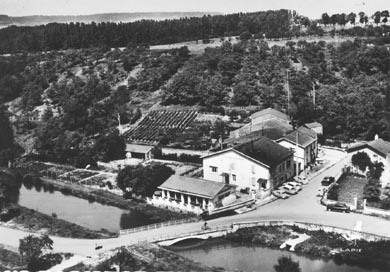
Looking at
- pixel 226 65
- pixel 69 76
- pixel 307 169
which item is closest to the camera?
pixel 307 169

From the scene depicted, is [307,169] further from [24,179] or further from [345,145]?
[24,179]

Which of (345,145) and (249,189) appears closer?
(249,189)

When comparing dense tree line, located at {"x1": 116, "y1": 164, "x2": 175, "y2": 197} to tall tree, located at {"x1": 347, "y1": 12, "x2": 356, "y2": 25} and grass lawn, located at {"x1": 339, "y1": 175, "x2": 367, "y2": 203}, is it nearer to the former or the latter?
grass lawn, located at {"x1": 339, "y1": 175, "x2": 367, "y2": 203}

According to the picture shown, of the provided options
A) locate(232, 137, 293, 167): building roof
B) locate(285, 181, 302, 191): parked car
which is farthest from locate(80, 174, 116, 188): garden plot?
locate(285, 181, 302, 191): parked car

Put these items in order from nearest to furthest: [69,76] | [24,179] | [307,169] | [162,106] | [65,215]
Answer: [65,215]
[307,169]
[24,179]
[162,106]
[69,76]

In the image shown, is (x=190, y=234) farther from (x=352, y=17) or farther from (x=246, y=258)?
(x=352, y=17)

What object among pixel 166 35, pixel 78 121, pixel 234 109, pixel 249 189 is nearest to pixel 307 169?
pixel 249 189

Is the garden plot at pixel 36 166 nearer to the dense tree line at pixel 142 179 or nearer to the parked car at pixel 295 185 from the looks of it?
the dense tree line at pixel 142 179
